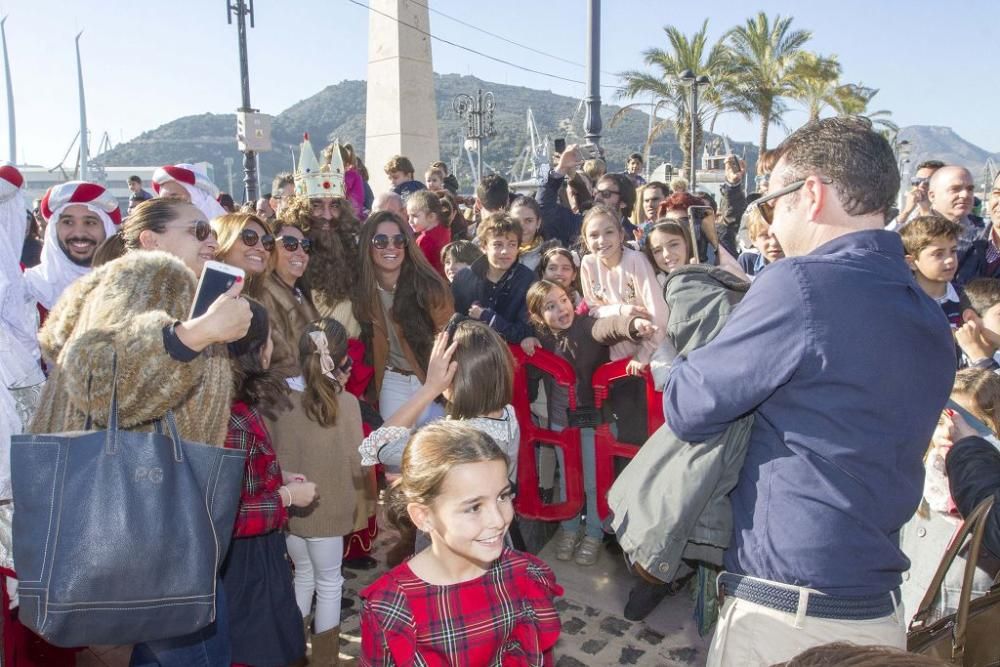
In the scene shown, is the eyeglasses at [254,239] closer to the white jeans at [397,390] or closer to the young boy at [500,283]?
the white jeans at [397,390]

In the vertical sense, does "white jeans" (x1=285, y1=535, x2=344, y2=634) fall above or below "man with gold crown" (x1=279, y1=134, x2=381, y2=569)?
below

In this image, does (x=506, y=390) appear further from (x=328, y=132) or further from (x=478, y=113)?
(x=328, y=132)

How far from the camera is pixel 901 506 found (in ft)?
5.74

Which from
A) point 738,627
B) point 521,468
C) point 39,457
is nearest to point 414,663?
point 738,627

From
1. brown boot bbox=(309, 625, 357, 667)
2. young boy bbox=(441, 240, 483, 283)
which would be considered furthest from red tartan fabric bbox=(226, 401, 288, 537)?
young boy bbox=(441, 240, 483, 283)

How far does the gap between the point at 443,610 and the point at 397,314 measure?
8.67 feet

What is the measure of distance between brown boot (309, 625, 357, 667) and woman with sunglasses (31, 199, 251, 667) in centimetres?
85

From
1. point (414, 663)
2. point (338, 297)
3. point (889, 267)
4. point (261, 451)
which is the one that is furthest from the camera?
point (338, 297)

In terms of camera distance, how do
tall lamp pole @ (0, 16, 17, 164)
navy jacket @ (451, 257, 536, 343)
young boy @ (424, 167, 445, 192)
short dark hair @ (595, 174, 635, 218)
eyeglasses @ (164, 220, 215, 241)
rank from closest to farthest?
eyeglasses @ (164, 220, 215, 241) < navy jacket @ (451, 257, 536, 343) < short dark hair @ (595, 174, 635, 218) < young boy @ (424, 167, 445, 192) < tall lamp pole @ (0, 16, 17, 164)

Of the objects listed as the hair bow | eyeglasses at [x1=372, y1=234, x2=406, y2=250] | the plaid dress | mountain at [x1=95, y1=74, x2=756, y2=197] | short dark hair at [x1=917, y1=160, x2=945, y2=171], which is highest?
mountain at [x1=95, y1=74, x2=756, y2=197]

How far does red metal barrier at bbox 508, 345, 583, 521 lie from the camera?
15.2 ft

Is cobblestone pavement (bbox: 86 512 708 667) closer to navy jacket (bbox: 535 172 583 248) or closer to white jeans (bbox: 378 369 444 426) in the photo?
white jeans (bbox: 378 369 444 426)

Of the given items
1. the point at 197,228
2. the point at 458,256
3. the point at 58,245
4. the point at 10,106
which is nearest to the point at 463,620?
the point at 197,228

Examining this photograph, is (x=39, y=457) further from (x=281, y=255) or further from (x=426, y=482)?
(x=281, y=255)
